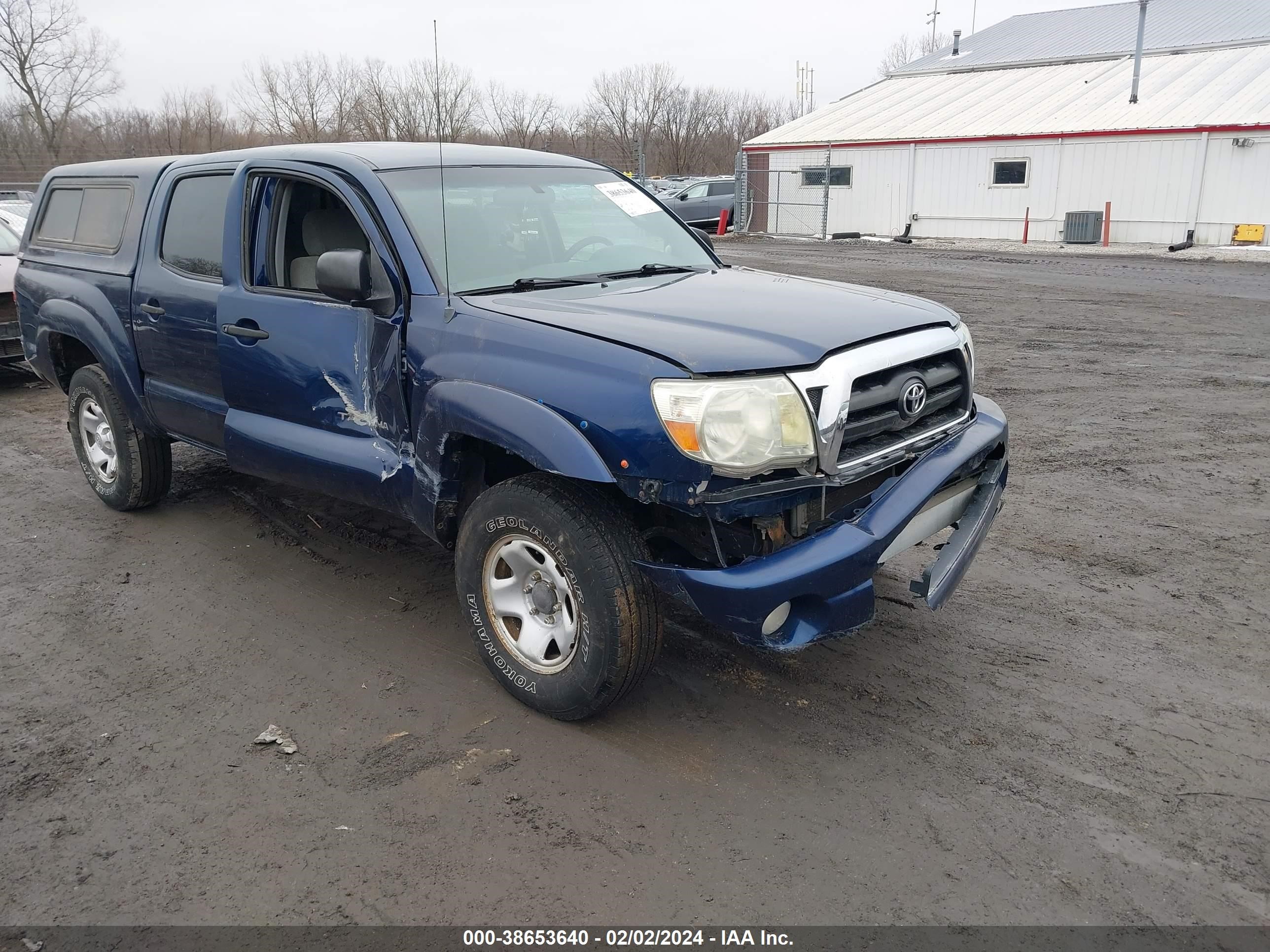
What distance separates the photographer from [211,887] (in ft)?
9.06

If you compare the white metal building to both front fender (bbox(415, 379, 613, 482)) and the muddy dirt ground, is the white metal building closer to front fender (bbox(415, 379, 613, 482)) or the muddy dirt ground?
the muddy dirt ground

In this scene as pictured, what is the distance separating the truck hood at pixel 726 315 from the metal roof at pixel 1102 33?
31273 mm

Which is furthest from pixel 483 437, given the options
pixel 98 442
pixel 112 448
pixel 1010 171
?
pixel 1010 171

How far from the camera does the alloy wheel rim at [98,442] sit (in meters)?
5.77

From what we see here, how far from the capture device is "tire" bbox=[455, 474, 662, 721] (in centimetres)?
320

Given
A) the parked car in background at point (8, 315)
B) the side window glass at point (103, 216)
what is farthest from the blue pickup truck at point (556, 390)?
the parked car in background at point (8, 315)

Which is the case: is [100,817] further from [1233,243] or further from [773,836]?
[1233,243]

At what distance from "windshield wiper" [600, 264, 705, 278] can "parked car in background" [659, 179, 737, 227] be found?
83.9 ft

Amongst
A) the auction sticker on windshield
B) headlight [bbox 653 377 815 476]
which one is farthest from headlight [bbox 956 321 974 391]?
the auction sticker on windshield

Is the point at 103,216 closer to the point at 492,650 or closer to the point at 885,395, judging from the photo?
the point at 492,650

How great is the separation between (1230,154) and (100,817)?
26069mm
